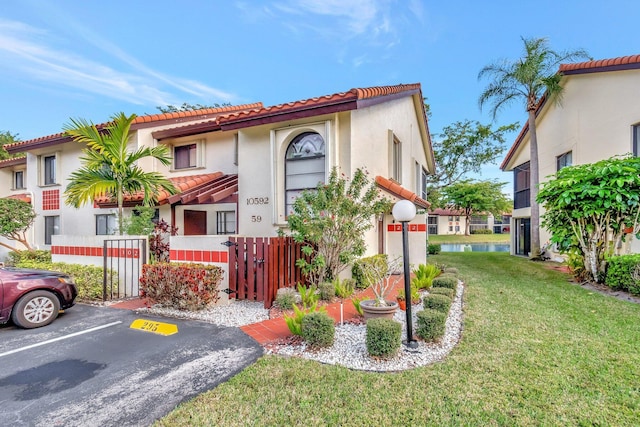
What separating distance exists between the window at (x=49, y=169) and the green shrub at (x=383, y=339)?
67.6ft

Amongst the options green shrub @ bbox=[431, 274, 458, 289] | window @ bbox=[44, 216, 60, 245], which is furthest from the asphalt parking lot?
window @ bbox=[44, 216, 60, 245]

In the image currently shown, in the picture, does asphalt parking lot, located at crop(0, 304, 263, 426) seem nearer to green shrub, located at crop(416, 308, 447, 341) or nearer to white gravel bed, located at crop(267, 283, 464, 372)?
white gravel bed, located at crop(267, 283, 464, 372)

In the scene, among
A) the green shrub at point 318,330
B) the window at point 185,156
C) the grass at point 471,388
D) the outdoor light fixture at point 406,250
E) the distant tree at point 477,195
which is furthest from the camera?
the distant tree at point 477,195

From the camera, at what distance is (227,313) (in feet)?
23.6

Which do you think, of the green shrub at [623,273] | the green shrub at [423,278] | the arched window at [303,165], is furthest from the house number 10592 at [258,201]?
the green shrub at [623,273]

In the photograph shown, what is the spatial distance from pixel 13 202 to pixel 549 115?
100 feet

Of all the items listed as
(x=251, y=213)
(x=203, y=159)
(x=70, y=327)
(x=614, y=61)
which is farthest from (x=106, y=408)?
(x=614, y=61)

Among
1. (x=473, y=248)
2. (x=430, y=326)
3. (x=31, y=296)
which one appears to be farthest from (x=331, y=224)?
(x=473, y=248)

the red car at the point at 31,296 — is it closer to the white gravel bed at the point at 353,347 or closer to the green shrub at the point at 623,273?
the white gravel bed at the point at 353,347

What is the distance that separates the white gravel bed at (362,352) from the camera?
4566 mm

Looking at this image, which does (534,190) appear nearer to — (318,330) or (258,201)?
(258,201)

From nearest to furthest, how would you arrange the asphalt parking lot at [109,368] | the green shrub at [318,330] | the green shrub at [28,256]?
the asphalt parking lot at [109,368], the green shrub at [318,330], the green shrub at [28,256]

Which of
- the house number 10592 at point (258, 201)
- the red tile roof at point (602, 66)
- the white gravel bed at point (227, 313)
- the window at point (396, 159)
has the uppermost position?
the red tile roof at point (602, 66)

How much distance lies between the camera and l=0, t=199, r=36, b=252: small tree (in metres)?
15.1
